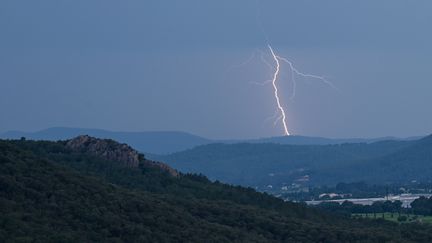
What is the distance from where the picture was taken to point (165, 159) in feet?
534

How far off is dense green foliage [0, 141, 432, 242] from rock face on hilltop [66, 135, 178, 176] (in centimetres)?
104

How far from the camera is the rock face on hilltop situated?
60.0 meters

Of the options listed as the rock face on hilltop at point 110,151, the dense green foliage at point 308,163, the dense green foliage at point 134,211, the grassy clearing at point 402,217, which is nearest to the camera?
the dense green foliage at point 134,211

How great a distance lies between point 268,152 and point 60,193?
446 feet

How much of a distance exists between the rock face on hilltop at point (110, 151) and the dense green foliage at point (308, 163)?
7098 cm

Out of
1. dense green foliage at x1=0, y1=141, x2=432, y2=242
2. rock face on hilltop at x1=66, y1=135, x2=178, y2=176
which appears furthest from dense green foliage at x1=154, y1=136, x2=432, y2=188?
dense green foliage at x1=0, y1=141, x2=432, y2=242

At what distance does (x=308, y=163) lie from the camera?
164 m

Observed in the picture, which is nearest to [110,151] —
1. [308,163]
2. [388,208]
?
[388,208]

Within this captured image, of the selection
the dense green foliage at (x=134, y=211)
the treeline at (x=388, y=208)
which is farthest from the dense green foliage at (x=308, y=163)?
the dense green foliage at (x=134, y=211)

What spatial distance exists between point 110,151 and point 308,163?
105 meters

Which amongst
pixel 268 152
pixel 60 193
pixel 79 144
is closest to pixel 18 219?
pixel 60 193

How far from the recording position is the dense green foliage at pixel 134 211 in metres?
38.4

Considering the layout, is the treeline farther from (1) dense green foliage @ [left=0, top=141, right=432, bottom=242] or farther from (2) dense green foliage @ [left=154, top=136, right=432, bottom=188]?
(2) dense green foliage @ [left=154, top=136, right=432, bottom=188]

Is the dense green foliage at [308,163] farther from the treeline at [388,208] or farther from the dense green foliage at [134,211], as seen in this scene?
the dense green foliage at [134,211]
